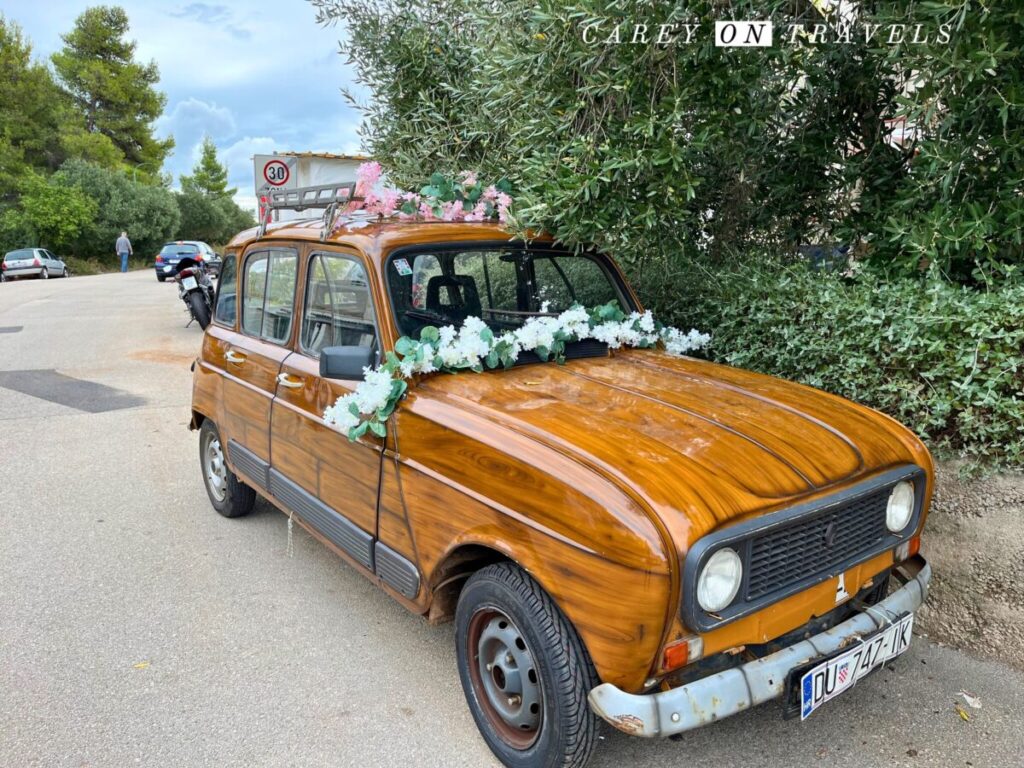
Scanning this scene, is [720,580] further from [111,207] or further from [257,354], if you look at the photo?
[111,207]

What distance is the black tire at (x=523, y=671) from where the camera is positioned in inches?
96.6

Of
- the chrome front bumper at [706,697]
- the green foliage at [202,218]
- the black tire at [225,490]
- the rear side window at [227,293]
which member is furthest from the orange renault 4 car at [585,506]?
the green foliage at [202,218]

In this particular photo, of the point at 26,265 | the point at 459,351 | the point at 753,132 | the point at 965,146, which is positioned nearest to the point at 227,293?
the point at 459,351

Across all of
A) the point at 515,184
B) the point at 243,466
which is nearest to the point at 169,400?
the point at 243,466

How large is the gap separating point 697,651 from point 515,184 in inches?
126

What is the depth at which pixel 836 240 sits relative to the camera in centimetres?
539

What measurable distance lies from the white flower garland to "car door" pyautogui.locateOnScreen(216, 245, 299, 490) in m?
0.86

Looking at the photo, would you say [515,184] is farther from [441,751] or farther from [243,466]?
[441,751]

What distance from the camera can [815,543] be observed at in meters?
2.56

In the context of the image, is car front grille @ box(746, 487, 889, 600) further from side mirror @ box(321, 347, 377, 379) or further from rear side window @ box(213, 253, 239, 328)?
rear side window @ box(213, 253, 239, 328)

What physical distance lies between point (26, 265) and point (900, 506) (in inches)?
1465

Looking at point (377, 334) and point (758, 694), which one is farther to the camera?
point (377, 334)

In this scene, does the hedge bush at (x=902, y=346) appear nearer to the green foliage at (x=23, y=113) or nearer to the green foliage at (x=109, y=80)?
the green foliage at (x=23, y=113)

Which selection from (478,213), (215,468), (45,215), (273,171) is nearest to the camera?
(478,213)
